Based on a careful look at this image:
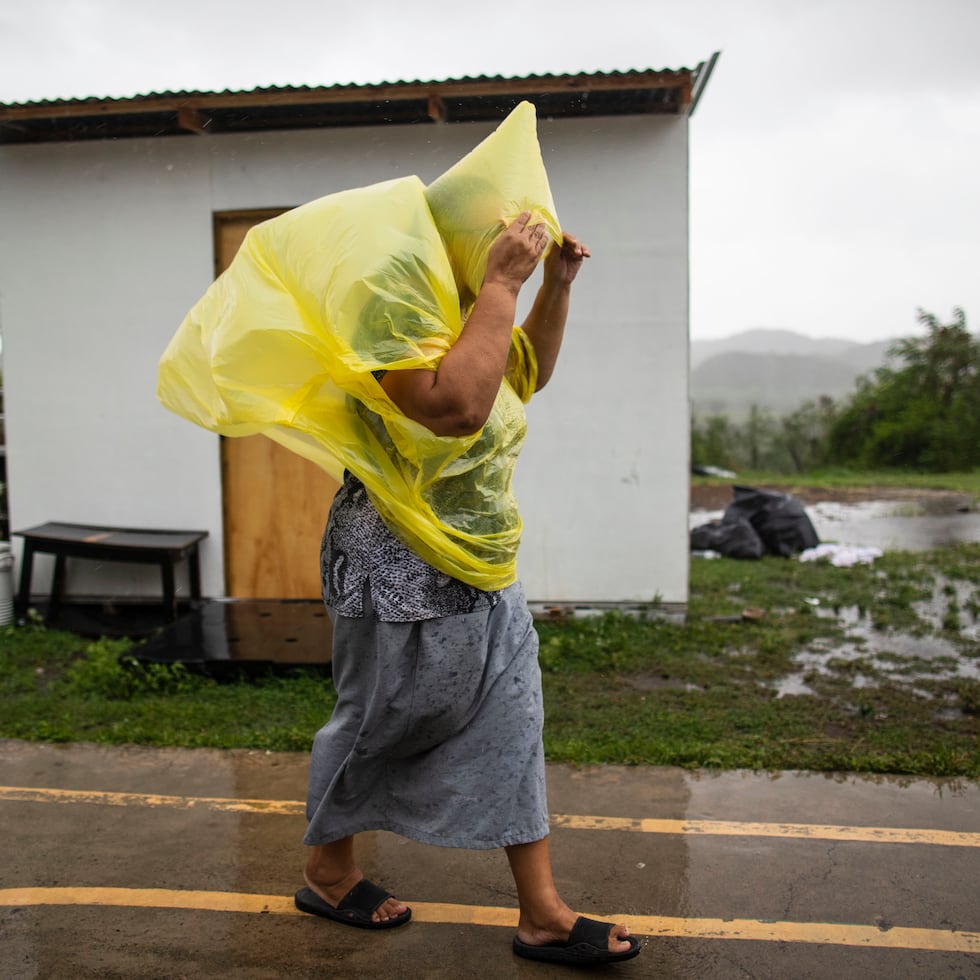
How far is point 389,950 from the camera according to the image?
269 centimetres

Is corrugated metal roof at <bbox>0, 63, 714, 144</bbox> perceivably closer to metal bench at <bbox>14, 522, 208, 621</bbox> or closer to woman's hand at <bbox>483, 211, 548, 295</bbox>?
metal bench at <bbox>14, 522, 208, 621</bbox>

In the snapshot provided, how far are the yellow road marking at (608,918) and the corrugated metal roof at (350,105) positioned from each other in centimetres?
451

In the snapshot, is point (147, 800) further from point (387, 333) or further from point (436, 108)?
point (436, 108)

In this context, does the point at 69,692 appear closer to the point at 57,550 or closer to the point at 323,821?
the point at 57,550

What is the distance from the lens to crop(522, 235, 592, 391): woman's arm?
2.69m

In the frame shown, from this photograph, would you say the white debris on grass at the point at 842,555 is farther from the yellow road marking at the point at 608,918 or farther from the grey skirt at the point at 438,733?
the grey skirt at the point at 438,733

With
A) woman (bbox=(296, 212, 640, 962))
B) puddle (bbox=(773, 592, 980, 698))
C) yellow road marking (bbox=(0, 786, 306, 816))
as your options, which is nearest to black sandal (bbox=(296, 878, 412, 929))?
woman (bbox=(296, 212, 640, 962))

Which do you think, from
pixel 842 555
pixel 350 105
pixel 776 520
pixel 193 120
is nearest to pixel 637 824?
pixel 350 105

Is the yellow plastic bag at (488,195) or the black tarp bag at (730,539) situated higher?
the yellow plastic bag at (488,195)

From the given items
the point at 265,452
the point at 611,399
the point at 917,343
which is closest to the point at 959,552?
the point at 611,399

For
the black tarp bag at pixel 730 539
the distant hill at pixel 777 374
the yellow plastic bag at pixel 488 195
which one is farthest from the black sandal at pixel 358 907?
the distant hill at pixel 777 374

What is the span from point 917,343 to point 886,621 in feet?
50.9

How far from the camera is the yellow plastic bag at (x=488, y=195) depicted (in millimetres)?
2350

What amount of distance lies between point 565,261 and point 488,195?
41 centimetres
